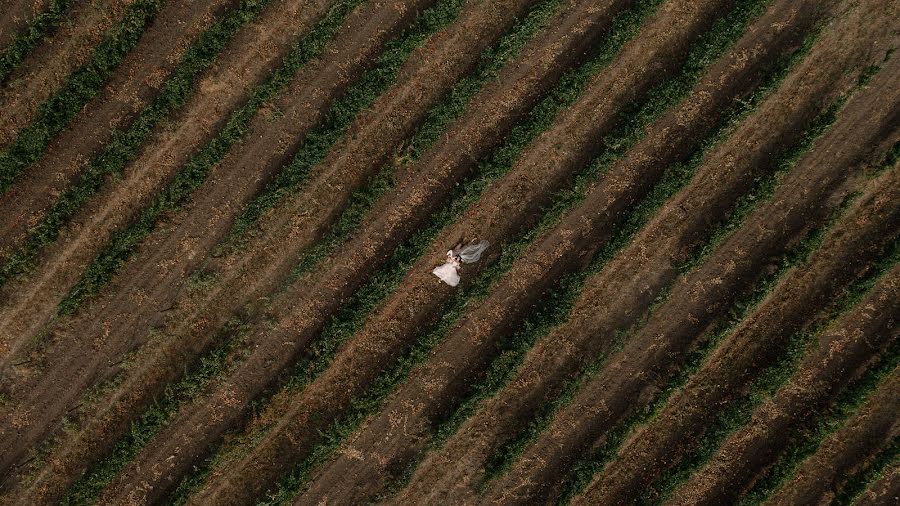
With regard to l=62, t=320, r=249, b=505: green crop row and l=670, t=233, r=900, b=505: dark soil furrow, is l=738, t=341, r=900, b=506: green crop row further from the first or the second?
l=62, t=320, r=249, b=505: green crop row

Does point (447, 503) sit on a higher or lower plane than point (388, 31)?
lower

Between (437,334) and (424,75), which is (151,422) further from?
(424,75)

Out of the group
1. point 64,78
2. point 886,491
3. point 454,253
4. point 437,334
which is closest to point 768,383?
point 886,491

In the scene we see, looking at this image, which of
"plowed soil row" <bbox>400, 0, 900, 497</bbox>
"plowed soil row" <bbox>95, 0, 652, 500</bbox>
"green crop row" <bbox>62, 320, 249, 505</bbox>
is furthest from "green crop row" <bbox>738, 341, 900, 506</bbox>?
"green crop row" <bbox>62, 320, 249, 505</bbox>

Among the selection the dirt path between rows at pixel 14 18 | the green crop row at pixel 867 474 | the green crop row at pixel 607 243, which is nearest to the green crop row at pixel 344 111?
the green crop row at pixel 607 243

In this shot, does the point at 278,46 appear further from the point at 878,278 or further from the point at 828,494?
the point at 828,494

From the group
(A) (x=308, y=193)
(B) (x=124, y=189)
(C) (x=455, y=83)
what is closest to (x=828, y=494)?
(C) (x=455, y=83)
